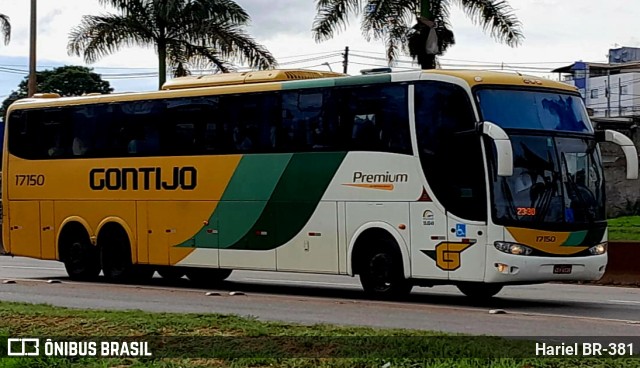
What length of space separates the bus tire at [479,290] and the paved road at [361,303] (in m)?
0.19

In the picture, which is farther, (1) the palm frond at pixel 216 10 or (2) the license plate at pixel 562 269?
(1) the palm frond at pixel 216 10

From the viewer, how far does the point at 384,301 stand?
17.1m

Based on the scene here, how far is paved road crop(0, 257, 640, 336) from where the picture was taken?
547 inches

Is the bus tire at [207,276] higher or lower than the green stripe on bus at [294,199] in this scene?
lower

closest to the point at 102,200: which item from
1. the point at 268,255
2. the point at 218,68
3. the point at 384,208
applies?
the point at 268,255

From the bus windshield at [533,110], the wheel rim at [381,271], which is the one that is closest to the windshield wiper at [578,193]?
the bus windshield at [533,110]

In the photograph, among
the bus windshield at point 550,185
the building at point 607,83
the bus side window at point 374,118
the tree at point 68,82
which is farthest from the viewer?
the tree at point 68,82

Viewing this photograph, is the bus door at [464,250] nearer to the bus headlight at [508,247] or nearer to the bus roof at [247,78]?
the bus headlight at [508,247]

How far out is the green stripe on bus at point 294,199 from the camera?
59.0ft

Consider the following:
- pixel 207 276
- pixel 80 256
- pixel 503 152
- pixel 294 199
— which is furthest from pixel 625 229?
pixel 503 152

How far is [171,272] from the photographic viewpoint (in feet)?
72.4

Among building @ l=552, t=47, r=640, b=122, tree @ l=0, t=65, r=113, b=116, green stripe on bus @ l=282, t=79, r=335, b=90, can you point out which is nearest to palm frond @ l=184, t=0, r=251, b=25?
green stripe on bus @ l=282, t=79, r=335, b=90

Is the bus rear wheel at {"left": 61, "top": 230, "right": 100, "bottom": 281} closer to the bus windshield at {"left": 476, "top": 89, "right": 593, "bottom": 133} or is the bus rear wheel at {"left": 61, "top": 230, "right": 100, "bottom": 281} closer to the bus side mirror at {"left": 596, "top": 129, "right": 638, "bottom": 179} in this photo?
the bus windshield at {"left": 476, "top": 89, "right": 593, "bottom": 133}

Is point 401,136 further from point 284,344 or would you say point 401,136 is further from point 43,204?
point 43,204
